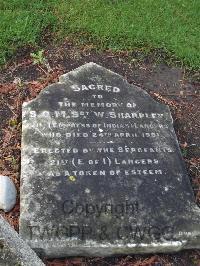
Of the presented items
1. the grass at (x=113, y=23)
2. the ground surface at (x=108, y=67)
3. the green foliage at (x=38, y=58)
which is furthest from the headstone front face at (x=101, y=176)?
the grass at (x=113, y=23)

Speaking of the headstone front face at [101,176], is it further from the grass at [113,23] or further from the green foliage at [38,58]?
the grass at [113,23]

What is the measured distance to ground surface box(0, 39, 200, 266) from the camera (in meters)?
4.45

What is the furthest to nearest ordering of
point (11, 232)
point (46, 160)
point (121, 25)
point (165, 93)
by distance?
point (121, 25) < point (165, 93) < point (46, 160) < point (11, 232)

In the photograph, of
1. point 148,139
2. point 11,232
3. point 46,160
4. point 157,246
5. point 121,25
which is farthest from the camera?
point 121,25

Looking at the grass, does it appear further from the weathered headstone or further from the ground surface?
the weathered headstone

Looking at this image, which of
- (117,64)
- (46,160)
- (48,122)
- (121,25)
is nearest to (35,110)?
(48,122)

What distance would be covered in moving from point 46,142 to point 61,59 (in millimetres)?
1587

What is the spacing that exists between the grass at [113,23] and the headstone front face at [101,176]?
3.65 feet

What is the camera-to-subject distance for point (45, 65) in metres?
5.29

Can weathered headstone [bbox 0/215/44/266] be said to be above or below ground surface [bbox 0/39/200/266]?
above

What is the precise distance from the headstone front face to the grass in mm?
1114

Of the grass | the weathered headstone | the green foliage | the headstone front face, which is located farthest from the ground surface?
the weathered headstone

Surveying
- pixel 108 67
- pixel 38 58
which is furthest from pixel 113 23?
pixel 38 58

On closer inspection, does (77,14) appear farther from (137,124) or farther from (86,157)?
(86,157)
